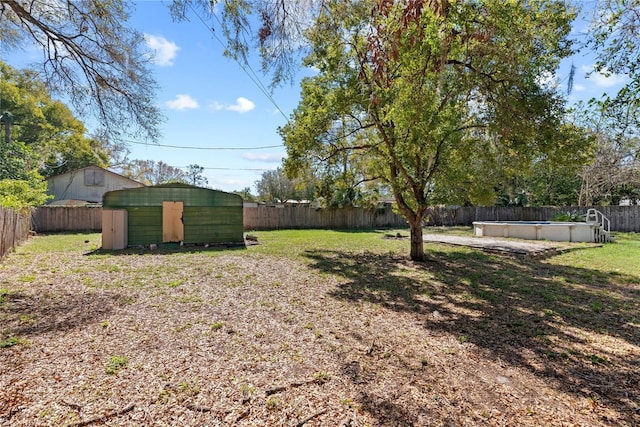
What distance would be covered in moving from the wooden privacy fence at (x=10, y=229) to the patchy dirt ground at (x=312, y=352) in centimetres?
233

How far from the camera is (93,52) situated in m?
5.86

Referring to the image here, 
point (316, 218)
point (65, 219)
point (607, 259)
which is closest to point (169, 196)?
point (65, 219)

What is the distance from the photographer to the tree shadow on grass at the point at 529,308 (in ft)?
9.87

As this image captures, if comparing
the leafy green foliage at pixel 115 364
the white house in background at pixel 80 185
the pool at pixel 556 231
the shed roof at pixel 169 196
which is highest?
the white house in background at pixel 80 185

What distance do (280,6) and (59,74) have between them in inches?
185

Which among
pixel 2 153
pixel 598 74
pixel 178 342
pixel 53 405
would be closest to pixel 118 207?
pixel 2 153

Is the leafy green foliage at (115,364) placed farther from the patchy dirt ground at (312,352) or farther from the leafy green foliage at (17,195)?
the leafy green foliage at (17,195)

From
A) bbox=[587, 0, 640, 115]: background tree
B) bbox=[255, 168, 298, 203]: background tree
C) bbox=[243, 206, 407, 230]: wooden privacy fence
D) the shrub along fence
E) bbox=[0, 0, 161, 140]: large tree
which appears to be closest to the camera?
bbox=[587, 0, 640, 115]: background tree

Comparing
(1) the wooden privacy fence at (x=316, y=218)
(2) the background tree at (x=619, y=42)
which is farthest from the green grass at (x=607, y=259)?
(1) the wooden privacy fence at (x=316, y=218)

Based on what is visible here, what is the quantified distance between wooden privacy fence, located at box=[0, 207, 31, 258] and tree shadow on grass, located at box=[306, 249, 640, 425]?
7570 mm

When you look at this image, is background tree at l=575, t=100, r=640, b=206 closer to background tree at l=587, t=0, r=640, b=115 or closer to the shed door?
background tree at l=587, t=0, r=640, b=115

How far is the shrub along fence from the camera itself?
1600 cm

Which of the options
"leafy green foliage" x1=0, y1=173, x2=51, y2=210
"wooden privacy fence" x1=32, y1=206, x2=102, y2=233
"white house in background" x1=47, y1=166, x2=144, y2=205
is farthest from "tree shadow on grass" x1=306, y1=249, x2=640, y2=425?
"white house in background" x1=47, y1=166, x2=144, y2=205

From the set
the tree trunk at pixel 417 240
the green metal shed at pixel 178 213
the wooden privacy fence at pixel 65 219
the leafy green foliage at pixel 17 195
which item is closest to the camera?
the tree trunk at pixel 417 240
